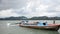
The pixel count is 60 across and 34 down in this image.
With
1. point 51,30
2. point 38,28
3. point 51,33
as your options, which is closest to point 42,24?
point 38,28

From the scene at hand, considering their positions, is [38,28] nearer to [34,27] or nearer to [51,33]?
[34,27]

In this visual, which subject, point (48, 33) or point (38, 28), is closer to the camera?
point (48, 33)

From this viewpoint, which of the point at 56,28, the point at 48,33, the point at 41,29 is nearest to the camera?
the point at 48,33

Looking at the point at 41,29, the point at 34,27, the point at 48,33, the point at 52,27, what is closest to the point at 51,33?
the point at 48,33

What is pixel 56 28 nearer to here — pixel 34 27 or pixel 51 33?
pixel 51 33

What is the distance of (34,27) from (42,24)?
1.54 metres

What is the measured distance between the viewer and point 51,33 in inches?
752

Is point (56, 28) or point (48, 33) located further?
point (56, 28)

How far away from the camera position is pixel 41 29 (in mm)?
22656

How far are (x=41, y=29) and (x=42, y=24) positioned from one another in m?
0.92

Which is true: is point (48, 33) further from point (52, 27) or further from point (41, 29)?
point (41, 29)

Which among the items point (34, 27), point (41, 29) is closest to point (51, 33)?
point (41, 29)

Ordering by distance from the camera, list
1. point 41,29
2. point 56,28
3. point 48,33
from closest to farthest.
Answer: point 48,33, point 56,28, point 41,29

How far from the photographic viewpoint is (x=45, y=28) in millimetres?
21719
